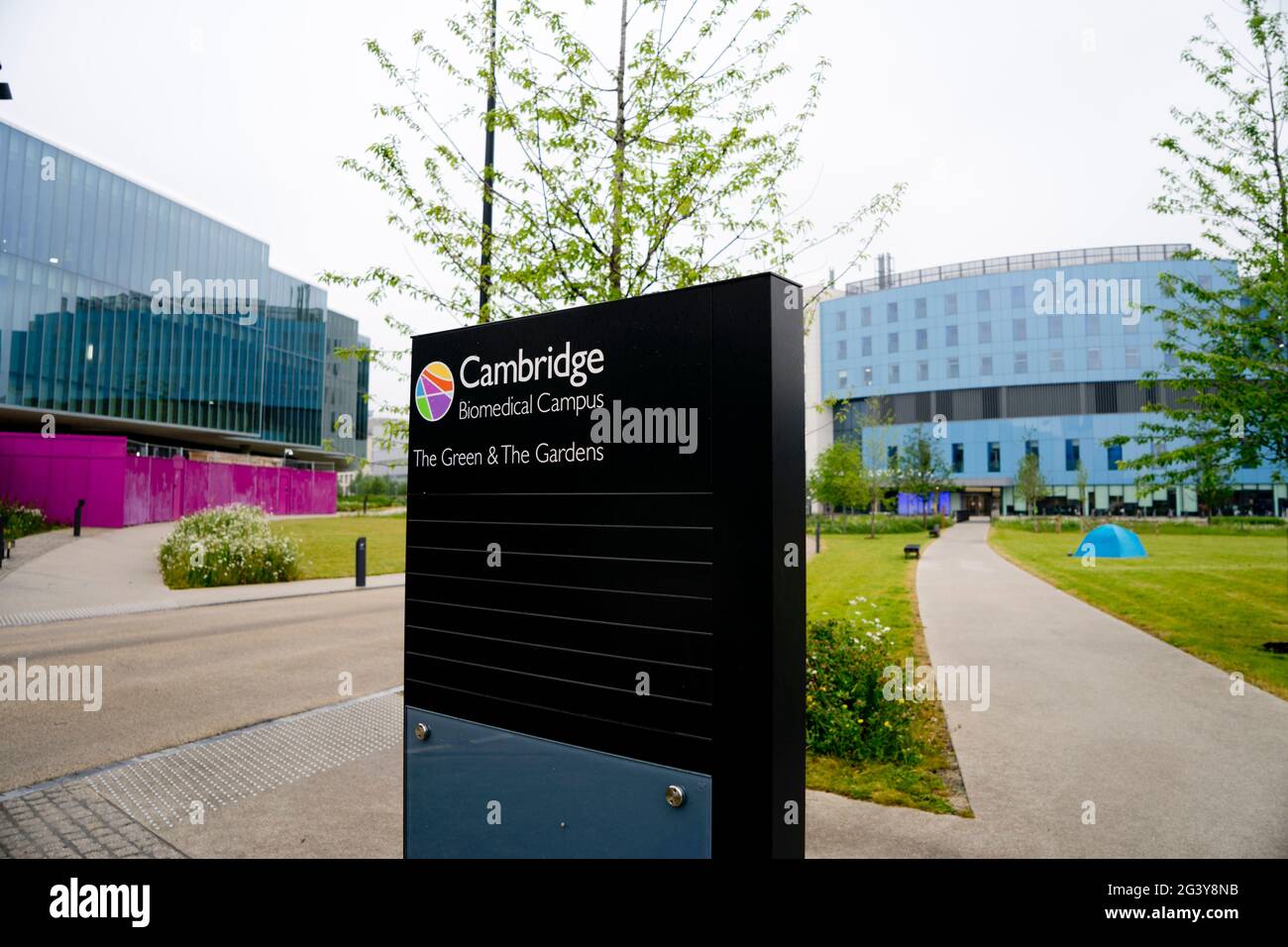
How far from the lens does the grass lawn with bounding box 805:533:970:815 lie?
5.32 metres

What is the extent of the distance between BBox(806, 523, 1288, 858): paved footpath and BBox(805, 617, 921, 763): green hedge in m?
0.59

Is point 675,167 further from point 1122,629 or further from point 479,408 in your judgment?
point 1122,629

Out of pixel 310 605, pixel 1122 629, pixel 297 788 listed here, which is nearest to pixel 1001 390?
pixel 1122 629

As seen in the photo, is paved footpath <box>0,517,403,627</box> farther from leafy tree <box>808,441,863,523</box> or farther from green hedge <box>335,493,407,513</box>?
green hedge <box>335,493,407,513</box>

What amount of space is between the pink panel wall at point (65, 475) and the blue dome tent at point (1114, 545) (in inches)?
1548

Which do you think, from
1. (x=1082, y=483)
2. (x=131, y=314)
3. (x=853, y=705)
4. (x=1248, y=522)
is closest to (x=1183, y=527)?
(x=1082, y=483)

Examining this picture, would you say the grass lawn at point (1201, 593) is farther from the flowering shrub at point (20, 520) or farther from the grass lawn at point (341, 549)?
the flowering shrub at point (20, 520)

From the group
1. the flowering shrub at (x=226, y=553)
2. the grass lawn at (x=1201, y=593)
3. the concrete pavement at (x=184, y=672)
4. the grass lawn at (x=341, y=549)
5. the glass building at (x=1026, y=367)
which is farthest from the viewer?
the glass building at (x=1026, y=367)

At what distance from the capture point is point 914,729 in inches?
265

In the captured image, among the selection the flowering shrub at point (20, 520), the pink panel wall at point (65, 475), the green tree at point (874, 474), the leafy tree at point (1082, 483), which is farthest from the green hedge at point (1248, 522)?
the flowering shrub at point (20, 520)

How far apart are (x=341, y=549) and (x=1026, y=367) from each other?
67.4m

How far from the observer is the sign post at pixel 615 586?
2.51m

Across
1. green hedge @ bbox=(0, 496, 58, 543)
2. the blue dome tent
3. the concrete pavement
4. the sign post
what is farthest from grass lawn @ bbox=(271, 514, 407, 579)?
the blue dome tent
